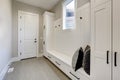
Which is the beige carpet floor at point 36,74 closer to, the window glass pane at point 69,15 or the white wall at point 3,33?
the white wall at point 3,33

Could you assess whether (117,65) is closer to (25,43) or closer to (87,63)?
(87,63)

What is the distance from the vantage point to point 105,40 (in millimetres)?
1383

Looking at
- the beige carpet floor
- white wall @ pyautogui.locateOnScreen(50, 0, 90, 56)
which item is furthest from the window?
the beige carpet floor

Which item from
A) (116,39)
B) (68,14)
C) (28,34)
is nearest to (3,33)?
(28,34)

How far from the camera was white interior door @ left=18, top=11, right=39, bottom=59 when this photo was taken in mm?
5039

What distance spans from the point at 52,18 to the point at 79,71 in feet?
12.3

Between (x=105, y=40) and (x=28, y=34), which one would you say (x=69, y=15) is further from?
(x=28, y=34)

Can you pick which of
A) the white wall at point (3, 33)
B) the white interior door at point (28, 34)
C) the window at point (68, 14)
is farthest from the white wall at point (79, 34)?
the white interior door at point (28, 34)

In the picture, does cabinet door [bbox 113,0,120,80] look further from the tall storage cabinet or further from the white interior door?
the white interior door

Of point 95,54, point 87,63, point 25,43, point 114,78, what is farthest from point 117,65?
point 25,43

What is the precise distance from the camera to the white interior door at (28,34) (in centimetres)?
504

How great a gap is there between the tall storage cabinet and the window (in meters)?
1.96

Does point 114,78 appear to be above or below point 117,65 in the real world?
below

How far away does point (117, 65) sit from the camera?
1.22 meters
